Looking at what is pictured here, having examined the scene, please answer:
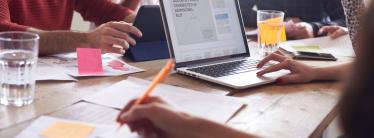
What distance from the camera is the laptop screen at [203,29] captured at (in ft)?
4.74

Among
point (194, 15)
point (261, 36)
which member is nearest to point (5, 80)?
point (194, 15)

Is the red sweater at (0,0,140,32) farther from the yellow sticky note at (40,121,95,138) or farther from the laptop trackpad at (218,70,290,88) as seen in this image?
the yellow sticky note at (40,121,95,138)

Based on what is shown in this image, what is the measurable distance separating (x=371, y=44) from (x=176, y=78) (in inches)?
33.6

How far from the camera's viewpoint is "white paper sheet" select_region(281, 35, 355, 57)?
1817mm

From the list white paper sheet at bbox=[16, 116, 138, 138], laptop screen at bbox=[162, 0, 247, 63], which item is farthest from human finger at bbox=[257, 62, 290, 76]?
white paper sheet at bbox=[16, 116, 138, 138]

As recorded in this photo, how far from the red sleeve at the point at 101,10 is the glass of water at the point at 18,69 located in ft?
3.22

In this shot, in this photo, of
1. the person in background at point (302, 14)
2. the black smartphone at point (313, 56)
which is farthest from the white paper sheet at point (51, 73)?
the person in background at point (302, 14)

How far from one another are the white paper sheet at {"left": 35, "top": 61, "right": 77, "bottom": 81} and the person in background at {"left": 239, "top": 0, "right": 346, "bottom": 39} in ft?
3.55

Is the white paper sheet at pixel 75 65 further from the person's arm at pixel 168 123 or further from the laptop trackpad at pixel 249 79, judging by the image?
the person's arm at pixel 168 123

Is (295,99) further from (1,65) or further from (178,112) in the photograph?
(1,65)

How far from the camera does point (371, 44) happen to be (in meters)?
0.55

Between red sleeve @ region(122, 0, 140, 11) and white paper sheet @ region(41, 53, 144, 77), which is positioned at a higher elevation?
red sleeve @ region(122, 0, 140, 11)

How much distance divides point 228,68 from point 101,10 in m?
0.88

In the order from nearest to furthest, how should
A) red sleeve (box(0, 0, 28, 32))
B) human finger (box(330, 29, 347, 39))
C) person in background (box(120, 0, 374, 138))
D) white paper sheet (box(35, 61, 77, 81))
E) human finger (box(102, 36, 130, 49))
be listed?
person in background (box(120, 0, 374, 138))
white paper sheet (box(35, 61, 77, 81))
human finger (box(102, 36, 130, 49))
red sleeve (box(0, 0, 28, 32))
human finger (box(330, 29, 347, 39))
